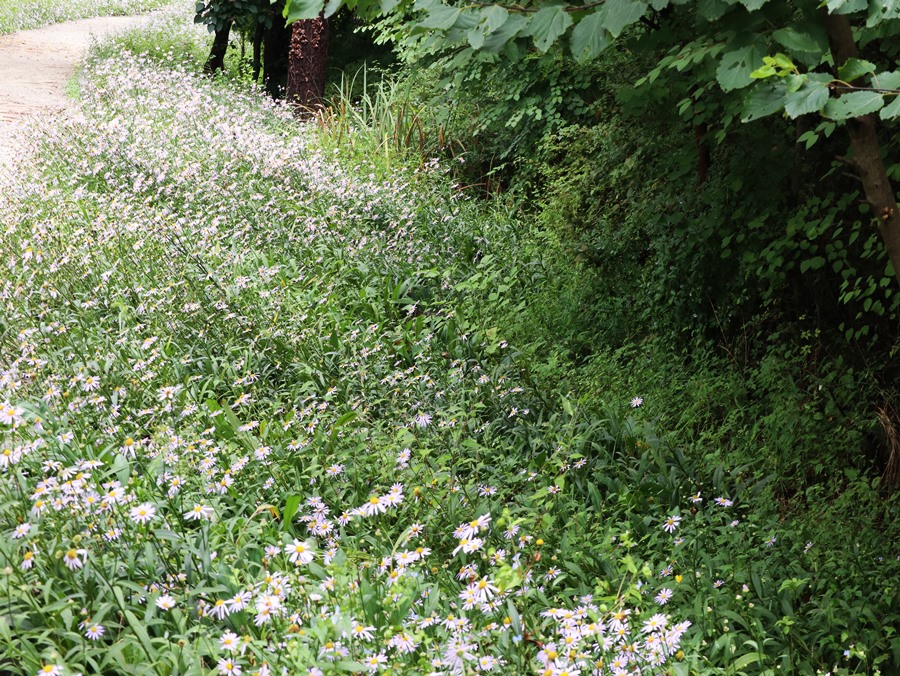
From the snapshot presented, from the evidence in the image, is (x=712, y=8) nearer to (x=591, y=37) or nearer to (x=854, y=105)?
(x=591, y=37)

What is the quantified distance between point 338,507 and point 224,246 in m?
2.60

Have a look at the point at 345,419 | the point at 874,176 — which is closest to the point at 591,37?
the point at 874,176

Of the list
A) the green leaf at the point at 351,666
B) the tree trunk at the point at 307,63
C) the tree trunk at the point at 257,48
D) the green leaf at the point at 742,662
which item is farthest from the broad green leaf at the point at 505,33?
the tree trunk at the point at 257,48

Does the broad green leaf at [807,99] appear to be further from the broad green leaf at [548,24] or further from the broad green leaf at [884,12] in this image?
the broad green leaf at [548,24]

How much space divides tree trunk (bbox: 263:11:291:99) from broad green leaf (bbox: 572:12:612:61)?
35.9 ft

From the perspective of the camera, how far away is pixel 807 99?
7.09 ft

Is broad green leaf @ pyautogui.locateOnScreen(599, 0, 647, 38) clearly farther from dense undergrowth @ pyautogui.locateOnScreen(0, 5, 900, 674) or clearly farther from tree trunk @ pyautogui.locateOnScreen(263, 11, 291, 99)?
tree trunk @ pyautogui.locateOnScreen(263, 11, 291, 99)

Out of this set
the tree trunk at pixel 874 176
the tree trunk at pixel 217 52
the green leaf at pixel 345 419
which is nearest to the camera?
the tree trunk at pixel 874 176

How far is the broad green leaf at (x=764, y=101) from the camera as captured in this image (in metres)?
2.26

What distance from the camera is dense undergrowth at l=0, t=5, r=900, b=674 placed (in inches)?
97.2

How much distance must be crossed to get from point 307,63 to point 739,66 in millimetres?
8592

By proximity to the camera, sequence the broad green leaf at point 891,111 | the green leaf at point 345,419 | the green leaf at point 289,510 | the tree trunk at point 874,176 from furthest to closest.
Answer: the green leaf at point 345,419 → the green leaf at point 289,510 → the tree trunk at point 874,176 → the broad green leaf at point 891,111

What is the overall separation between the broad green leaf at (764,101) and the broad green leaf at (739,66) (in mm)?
43

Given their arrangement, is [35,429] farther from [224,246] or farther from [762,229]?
[762,229]
